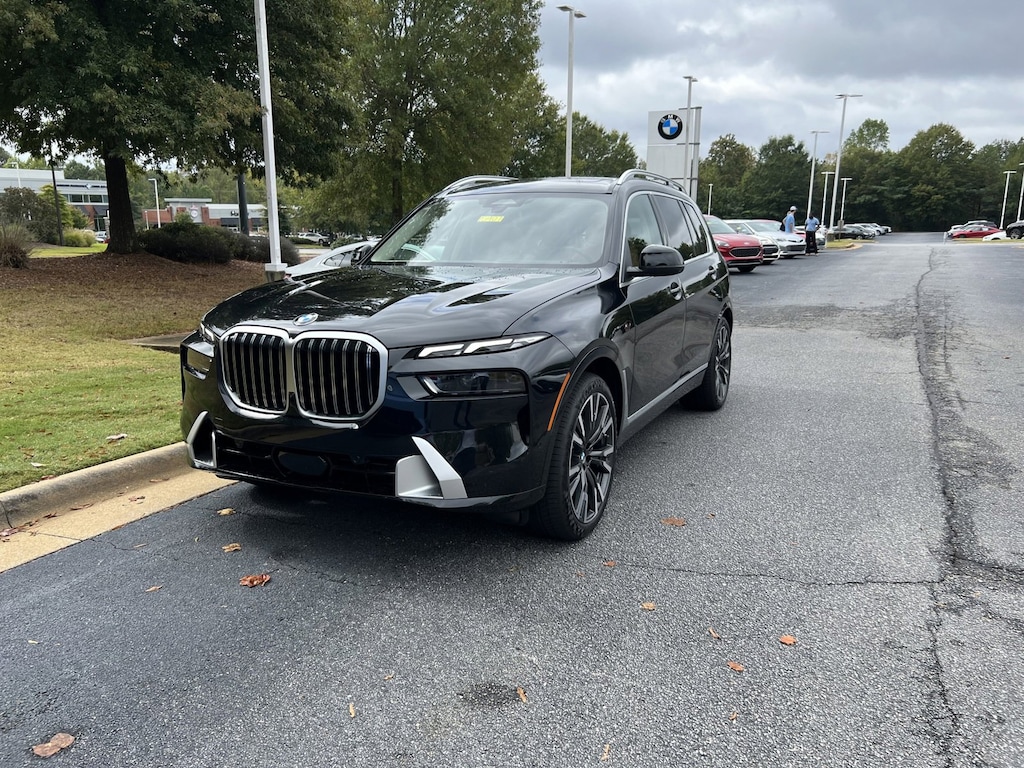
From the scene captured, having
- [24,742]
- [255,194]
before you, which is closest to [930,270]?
[24,742]

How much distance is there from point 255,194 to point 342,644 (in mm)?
144482

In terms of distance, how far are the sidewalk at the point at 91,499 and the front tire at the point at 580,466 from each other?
229 centimetres

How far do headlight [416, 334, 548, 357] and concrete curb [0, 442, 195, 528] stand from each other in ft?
6.93

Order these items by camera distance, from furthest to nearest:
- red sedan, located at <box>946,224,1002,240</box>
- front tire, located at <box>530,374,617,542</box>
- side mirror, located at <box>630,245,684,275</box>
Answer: red sedan, located at <box>946,224,1002,240</box> < side mirror, located at <box>630,245,684,275</box> < front tire, located at <box>530,374,617,542</box>

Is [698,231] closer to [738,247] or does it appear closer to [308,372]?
[308,372]

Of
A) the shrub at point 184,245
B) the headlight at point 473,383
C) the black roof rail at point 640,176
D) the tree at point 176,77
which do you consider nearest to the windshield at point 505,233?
the black roof rail at point 640,176

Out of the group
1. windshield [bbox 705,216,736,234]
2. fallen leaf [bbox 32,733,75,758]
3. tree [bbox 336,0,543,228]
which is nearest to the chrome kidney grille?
fallen leaf [bbox 32,733,75,758]

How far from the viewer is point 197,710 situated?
8.36 feet

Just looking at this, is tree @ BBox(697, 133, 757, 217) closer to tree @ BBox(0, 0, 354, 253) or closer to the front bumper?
tree @ BBox(0, 0, 354, 253)

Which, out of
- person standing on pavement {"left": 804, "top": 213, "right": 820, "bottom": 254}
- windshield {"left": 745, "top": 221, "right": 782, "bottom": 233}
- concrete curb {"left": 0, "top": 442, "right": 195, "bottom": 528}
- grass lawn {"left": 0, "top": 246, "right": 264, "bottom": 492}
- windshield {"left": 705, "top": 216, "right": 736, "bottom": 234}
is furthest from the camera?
person standing on pavement {"left": 804, "top": 213, "right": 820, "bottom": 254}

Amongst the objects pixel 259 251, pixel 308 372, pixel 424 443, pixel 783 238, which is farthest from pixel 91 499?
pixel 783 238

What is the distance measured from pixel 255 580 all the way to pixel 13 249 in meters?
15.6

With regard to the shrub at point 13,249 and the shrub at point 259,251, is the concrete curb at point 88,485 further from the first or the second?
the shrub at point 259,251

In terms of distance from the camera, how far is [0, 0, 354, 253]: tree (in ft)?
43.9
